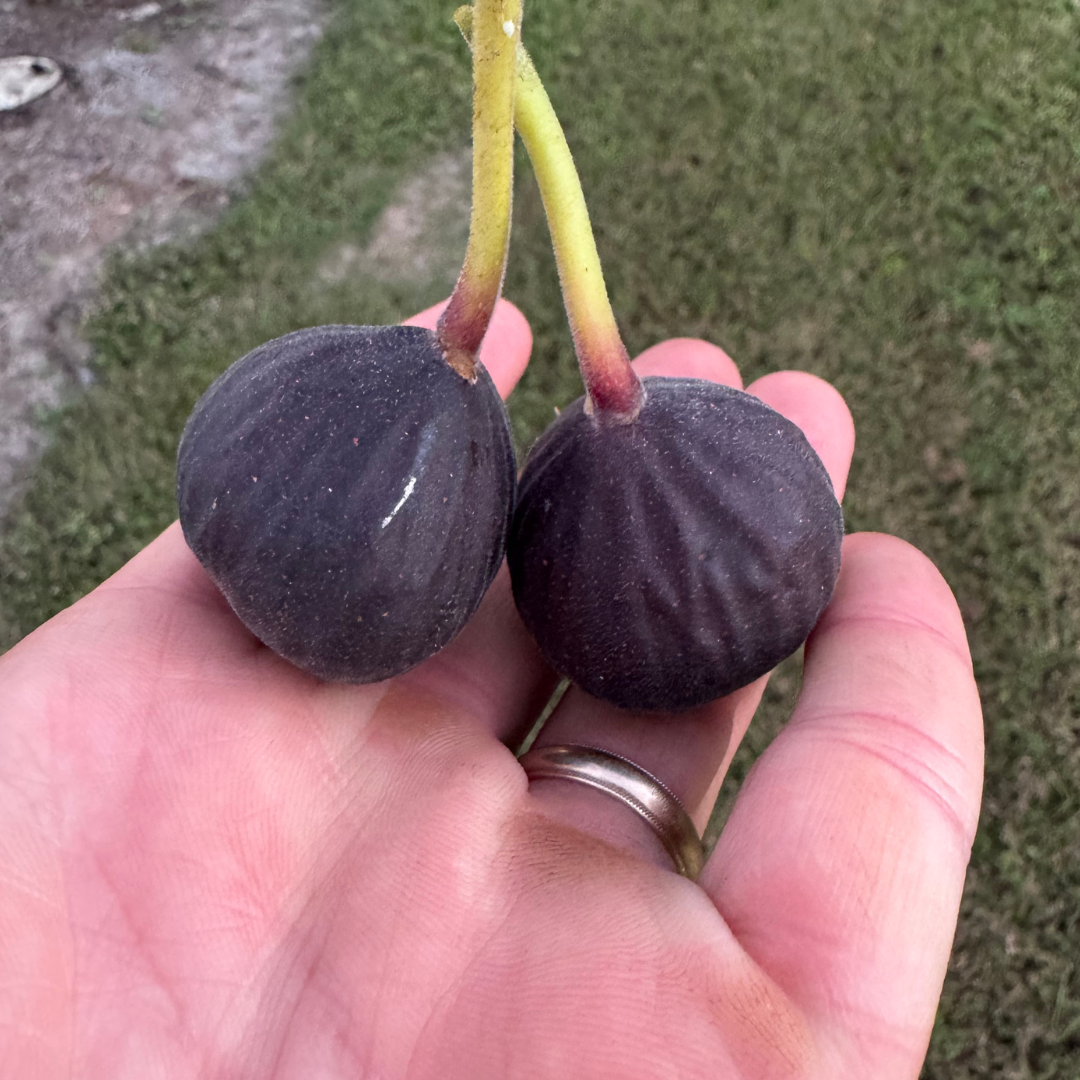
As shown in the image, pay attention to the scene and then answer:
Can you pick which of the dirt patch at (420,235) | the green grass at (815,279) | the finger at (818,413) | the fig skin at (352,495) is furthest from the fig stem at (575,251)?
the dirt patch at (420,235)

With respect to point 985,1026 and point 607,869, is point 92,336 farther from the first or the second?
point 985,1026

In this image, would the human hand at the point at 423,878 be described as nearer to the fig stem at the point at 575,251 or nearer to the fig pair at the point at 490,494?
the fig pair at the point at 490,494

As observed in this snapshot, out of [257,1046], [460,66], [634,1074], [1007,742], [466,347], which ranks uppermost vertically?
[466,347]

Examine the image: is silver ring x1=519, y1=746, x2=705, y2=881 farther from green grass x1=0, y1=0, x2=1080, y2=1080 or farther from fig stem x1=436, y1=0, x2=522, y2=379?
green grass x1=0, y1=0, x2=1080, y2=1080

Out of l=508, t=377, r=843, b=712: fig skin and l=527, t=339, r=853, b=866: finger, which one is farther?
l=527, t=339, r=853, b=866: finger

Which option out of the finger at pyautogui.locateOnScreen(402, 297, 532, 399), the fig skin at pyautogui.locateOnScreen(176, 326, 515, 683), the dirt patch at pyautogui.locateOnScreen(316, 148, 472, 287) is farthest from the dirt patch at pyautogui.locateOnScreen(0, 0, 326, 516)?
the fig skin at pyautogui.locateOnScreen(176, 326, 515, 683)

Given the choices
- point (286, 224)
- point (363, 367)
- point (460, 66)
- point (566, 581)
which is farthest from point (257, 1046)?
point (460, 66)
